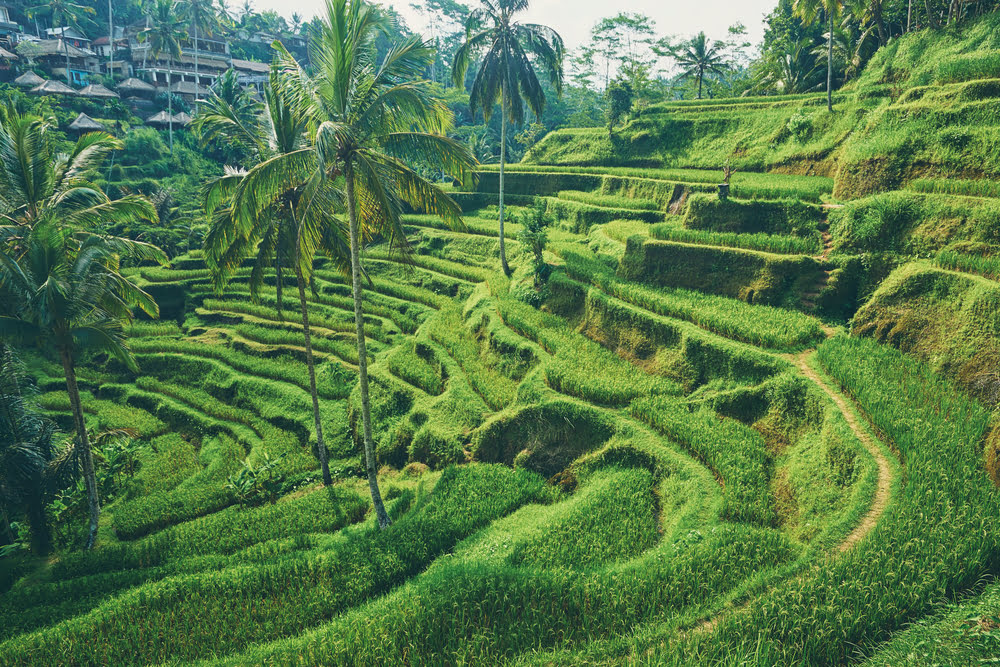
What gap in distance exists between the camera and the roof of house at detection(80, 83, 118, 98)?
46.4m

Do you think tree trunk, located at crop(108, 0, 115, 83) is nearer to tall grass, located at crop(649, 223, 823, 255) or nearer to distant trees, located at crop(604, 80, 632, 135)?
distant trees, located at crop(604, 80, 632, 135)

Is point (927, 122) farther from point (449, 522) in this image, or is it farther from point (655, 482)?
point (449, 522)

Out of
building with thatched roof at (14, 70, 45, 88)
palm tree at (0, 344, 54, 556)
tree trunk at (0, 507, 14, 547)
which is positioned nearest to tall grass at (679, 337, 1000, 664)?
palm tree at (0, 344, 54, 556)

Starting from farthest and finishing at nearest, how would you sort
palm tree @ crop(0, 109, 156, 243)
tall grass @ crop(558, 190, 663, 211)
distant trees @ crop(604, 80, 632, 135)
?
distant trees @ crop(604, 80, 632, 135) < tall grass @ crop(558, 190, 663, 211) < palm tree @ crop(0, 109, 156, 243)

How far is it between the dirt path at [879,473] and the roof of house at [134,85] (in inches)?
2390

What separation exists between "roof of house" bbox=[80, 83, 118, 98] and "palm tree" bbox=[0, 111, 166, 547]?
41.7 meters

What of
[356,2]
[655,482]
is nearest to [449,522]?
[655,482]

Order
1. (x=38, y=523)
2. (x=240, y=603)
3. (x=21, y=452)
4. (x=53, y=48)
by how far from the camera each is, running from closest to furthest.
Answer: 1. (x=240, y=603)
2. (x=21, y=452)
3. (x=38, y=523)
4. (x=53, y=48)

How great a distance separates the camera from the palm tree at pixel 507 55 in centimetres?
2114

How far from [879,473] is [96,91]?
5946 cm

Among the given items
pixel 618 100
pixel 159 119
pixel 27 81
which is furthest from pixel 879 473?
pixel 27 81

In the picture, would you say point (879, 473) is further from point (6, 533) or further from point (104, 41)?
point (104, 41)

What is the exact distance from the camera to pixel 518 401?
15031mm

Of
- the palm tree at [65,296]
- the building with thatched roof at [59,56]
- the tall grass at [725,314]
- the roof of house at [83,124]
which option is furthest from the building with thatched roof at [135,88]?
the tall grass at [725,314]
